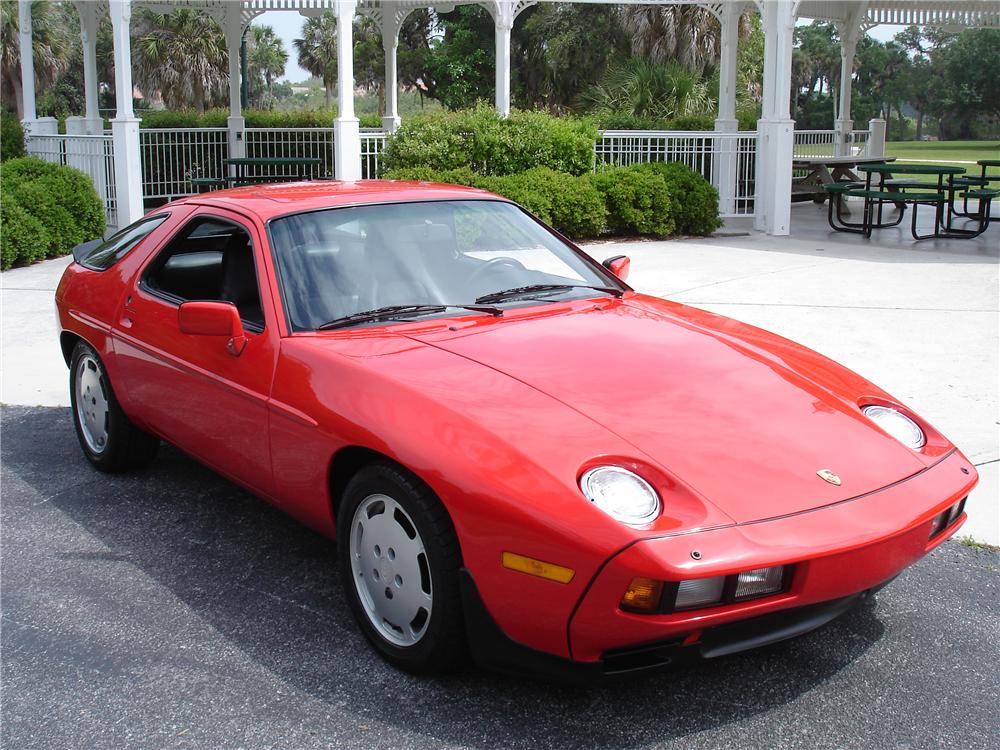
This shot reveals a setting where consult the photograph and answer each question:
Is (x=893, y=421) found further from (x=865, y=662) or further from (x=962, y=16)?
(x=962, y=16)

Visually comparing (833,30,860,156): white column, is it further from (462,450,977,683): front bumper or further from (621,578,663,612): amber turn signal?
(621,578,663,612): amber turn signal

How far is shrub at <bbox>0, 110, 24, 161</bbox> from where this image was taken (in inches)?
650

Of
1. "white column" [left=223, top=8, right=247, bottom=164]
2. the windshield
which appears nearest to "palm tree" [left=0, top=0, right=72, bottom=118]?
"white column" [left=223, top=8, right=247, bottom=164]

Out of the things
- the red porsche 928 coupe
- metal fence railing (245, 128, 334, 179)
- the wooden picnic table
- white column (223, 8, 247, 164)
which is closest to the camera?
the red porsche 928 coupe

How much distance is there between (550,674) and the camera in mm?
2959

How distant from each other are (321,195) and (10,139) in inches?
554

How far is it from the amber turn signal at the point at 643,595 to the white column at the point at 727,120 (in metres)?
14.7

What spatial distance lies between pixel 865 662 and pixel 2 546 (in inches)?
132

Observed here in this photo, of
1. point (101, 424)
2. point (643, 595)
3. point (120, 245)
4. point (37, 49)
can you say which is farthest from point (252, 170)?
point (37, 49)

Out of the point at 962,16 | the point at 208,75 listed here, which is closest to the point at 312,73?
the point at 208,75

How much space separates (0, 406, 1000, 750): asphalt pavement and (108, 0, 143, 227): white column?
423 inches

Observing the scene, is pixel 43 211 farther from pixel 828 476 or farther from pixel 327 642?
pixel 828 476

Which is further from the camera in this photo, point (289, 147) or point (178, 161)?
point (289, 147)

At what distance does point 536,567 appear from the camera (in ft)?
9.34
